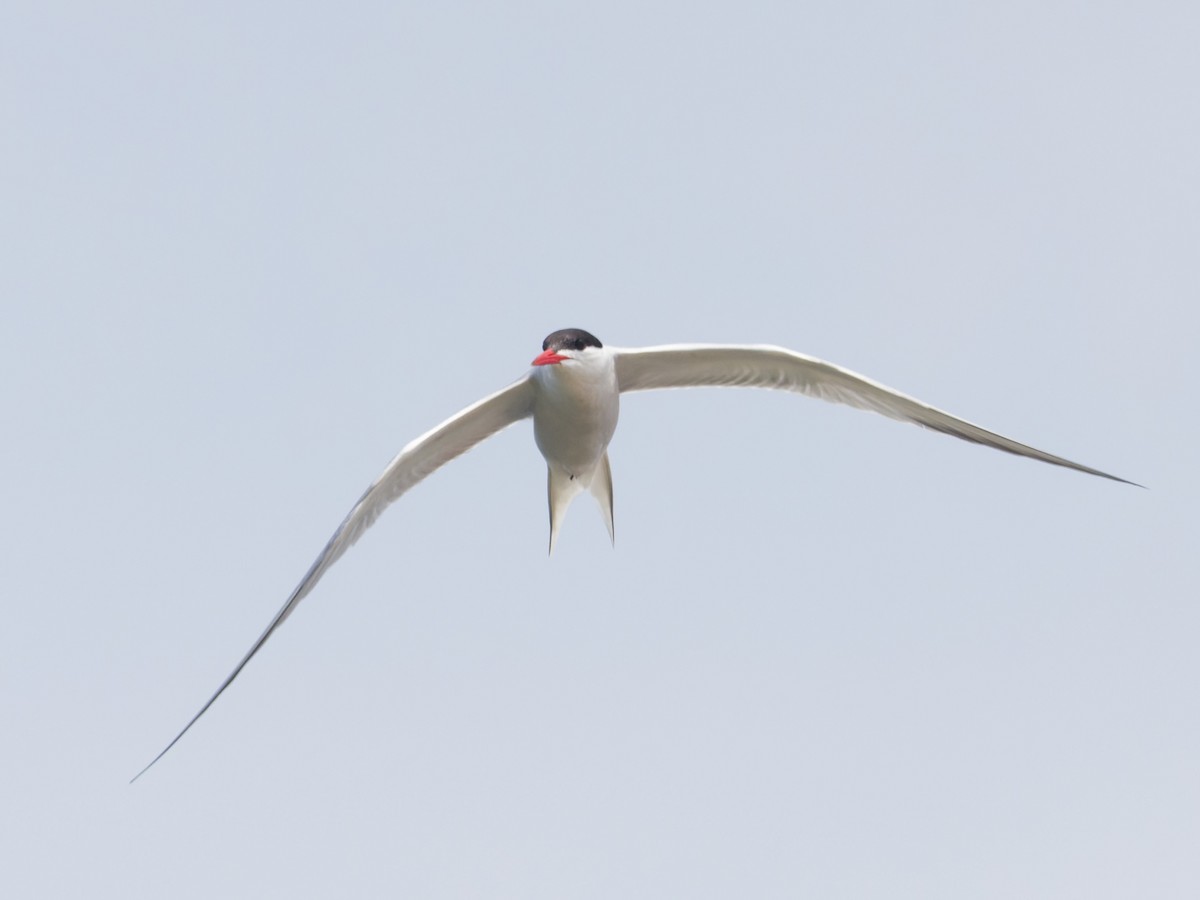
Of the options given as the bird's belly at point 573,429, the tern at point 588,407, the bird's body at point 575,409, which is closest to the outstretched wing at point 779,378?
the tern at point 588,407

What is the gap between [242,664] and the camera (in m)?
9.31

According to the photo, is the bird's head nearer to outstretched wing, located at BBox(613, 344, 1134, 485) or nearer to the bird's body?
the bird's body

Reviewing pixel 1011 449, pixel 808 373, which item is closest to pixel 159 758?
pixel 808 373

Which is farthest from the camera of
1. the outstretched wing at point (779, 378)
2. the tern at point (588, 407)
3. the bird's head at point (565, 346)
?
the outstretched wing at point (779, 378)

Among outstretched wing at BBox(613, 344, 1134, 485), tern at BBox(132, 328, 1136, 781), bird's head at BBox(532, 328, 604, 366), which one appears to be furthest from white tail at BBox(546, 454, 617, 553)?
bird's head at BBox(532, 328, 604, 366)

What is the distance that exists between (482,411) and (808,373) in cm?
285

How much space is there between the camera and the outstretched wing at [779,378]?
36.2 ft

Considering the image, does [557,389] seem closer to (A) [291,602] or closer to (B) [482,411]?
(B) [482,411]

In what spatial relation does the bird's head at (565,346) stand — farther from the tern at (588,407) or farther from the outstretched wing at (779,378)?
the outstretched wing at (779,378)

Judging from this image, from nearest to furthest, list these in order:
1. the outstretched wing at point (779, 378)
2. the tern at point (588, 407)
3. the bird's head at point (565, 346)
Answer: the bird's head at point (565, 346), the tern at point (588, 407), the outstretched wing at point (779, 378)

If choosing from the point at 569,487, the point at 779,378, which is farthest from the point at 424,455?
the point at 779,378

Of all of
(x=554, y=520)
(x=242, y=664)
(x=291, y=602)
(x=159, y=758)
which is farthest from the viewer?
(x=554, y=520)

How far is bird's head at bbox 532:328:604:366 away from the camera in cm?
1013

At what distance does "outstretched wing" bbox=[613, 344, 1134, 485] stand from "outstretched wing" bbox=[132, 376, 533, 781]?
992 millimetres
